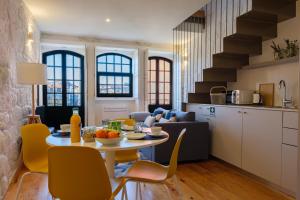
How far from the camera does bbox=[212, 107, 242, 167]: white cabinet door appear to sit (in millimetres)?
3352

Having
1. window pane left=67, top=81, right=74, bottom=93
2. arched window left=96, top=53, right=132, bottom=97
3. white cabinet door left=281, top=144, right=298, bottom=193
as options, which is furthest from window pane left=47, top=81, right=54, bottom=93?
white cabinet door left=281, top=144, right=298, bottom=193

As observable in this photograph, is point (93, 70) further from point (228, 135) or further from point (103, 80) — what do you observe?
point (228, 135)

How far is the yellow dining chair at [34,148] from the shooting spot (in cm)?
211

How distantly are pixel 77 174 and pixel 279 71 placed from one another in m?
3.25

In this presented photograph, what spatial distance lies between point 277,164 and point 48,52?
5701 millimetres

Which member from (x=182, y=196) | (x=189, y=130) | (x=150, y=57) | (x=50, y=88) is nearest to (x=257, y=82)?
(x=189, y=130)

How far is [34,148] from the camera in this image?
2.23 m

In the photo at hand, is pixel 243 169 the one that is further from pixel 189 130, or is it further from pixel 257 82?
pixel 257 82

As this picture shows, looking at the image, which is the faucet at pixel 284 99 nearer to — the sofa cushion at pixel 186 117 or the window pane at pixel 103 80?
the sofa cushion at pixel 186 117

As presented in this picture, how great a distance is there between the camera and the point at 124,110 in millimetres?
6383

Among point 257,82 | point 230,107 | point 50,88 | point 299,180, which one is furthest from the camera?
point 50,88

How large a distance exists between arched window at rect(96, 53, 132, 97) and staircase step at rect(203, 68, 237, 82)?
286 cm

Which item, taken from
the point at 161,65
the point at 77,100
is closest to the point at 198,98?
the point at 161,65

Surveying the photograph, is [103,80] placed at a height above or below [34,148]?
above
